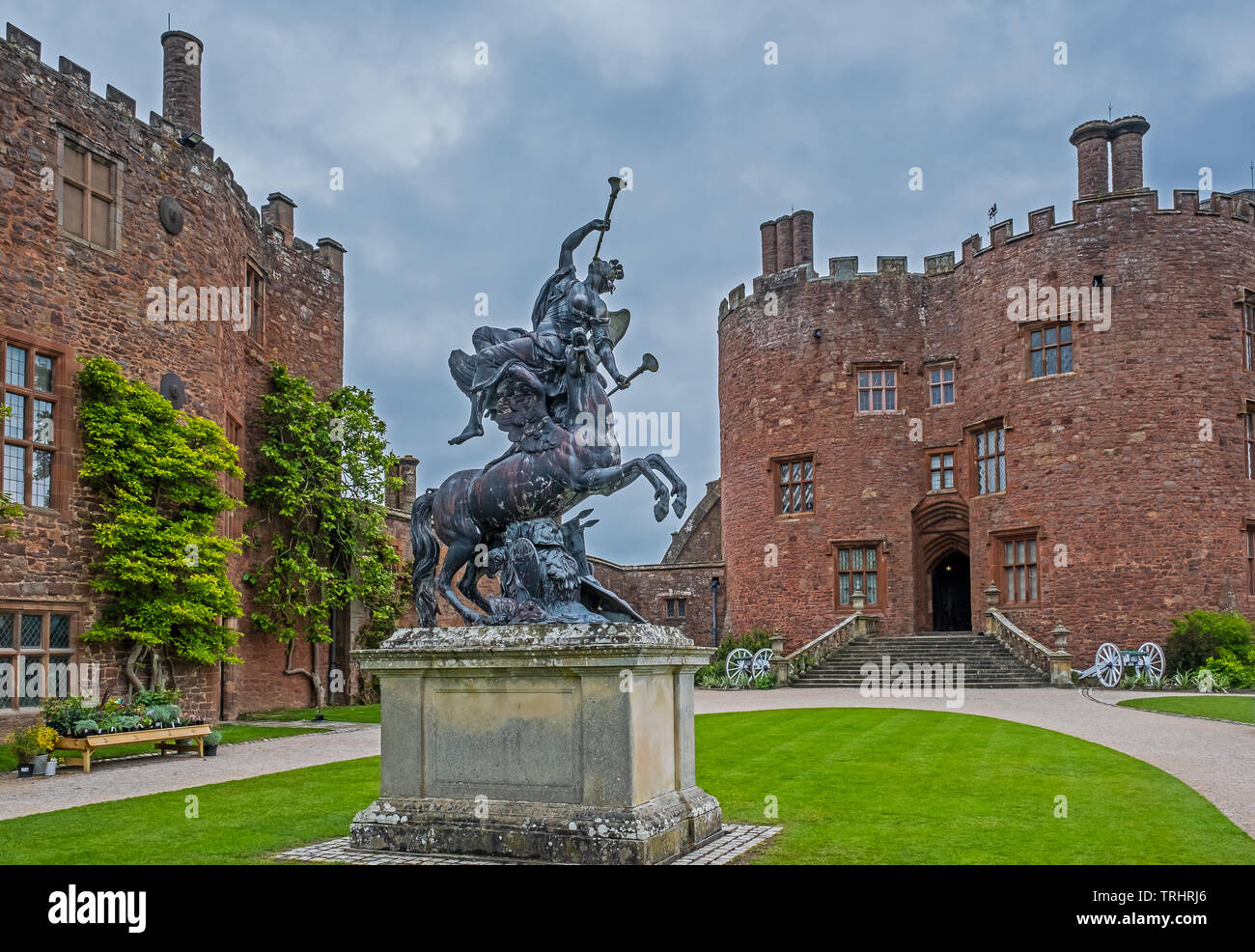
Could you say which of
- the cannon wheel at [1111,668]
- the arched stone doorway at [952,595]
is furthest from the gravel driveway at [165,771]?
the arched stone doorway at [952,595]

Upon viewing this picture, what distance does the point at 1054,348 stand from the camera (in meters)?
29.1

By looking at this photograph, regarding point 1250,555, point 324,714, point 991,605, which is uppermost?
point 1250,555

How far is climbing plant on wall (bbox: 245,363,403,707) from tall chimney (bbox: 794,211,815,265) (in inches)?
615

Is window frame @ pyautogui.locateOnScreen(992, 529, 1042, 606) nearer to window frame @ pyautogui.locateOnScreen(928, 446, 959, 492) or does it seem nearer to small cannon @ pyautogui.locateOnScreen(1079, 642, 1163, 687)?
window frame @ pyautogui.locateOnScreen(928, 446, 959, 492)

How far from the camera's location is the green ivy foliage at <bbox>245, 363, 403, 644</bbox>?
76.5ft

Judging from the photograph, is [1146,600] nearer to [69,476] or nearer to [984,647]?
[984,647]

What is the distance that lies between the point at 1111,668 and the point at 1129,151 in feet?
45.5

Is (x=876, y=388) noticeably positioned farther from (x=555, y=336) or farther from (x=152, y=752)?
(x=555, y=336)

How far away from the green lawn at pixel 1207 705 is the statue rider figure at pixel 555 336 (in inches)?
523

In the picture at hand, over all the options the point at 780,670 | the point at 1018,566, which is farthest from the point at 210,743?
the point at 1018,566

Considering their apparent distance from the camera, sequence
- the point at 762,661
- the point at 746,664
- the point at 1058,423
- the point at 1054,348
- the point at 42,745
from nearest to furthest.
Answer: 1. the point at 42,745
2. the point at 1058,423
3. the point at 1054,348
4. the point at 762,661
5. the point at 746,664

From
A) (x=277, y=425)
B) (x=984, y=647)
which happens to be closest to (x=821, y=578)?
(x=984, y=647)
